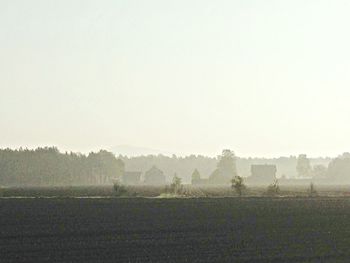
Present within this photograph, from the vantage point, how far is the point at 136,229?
35344mm

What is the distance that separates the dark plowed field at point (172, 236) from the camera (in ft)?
83.0

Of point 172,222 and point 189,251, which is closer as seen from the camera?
point 189,251

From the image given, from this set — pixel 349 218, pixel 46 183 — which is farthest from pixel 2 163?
pixel 349 218

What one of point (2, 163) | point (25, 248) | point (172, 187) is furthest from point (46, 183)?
point (25, 248)

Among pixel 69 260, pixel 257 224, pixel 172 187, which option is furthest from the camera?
pixel 172 187

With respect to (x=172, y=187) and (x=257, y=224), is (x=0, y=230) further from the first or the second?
(x=172, y=187)

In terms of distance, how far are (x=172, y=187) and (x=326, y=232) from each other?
206 feet

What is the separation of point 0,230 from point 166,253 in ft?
41.5

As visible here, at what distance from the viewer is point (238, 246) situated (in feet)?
93.6

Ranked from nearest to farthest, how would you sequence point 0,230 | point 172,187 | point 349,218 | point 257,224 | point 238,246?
point 238,246
point 0,230
point 257,224
point 349,218
point 172,187

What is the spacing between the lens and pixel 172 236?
31891 millimetres

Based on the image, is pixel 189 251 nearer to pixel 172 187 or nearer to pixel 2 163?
pixel 172 187

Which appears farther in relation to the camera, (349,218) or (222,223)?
(349,218)

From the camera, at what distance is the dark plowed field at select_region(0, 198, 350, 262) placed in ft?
83.0
